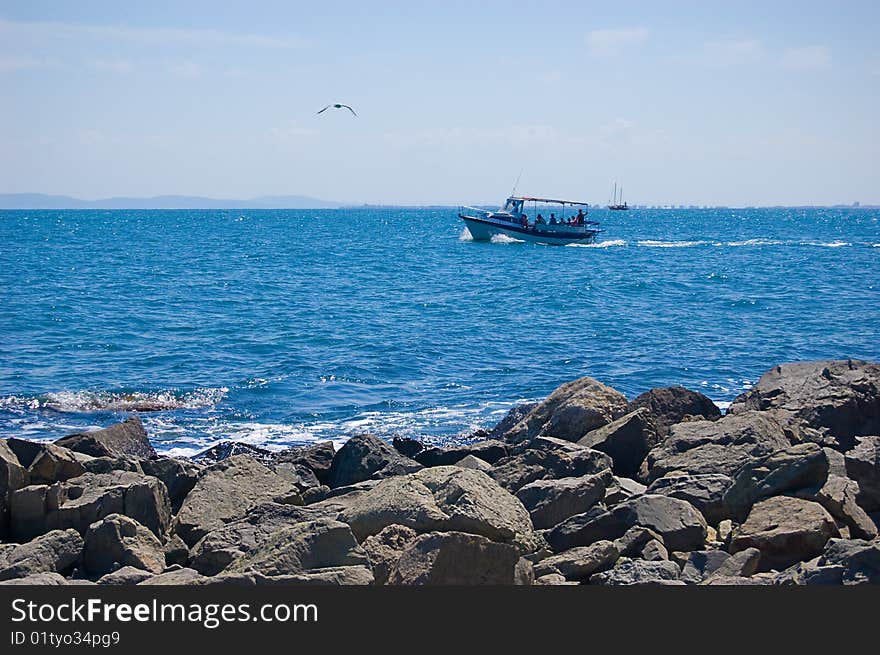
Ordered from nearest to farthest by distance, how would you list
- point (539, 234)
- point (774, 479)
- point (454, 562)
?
point (454, 562) < point (774, 479) < point (539, 234)

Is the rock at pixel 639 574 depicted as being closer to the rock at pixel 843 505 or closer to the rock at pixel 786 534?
the rock at pixel 786 534

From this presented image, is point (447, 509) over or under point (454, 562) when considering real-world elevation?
over

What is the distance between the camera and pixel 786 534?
25.5 feet

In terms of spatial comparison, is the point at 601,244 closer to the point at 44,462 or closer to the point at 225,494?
the point at 225,494

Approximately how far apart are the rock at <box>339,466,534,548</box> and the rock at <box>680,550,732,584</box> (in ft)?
4.04

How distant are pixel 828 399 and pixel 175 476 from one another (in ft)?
26.1

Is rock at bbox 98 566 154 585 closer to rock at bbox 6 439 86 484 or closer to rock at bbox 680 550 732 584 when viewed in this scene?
rock at bbox 6 439 86 484

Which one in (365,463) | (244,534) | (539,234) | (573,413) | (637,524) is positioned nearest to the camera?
(244,534)

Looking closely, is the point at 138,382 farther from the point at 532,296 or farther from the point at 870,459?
the point at 532,296

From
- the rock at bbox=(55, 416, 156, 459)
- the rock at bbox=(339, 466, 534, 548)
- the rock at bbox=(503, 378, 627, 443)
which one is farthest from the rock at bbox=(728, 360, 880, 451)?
the rock at bbox=(55, 416, 156, 459)

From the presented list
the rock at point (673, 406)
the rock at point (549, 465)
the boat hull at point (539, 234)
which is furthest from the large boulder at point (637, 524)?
the boat hull at point (539, 234)

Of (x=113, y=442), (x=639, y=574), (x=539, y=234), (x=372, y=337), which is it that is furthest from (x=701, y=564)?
(x=539, y=234)

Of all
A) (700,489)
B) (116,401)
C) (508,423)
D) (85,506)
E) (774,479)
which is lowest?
(116,401)

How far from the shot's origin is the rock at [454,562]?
6758 mm
